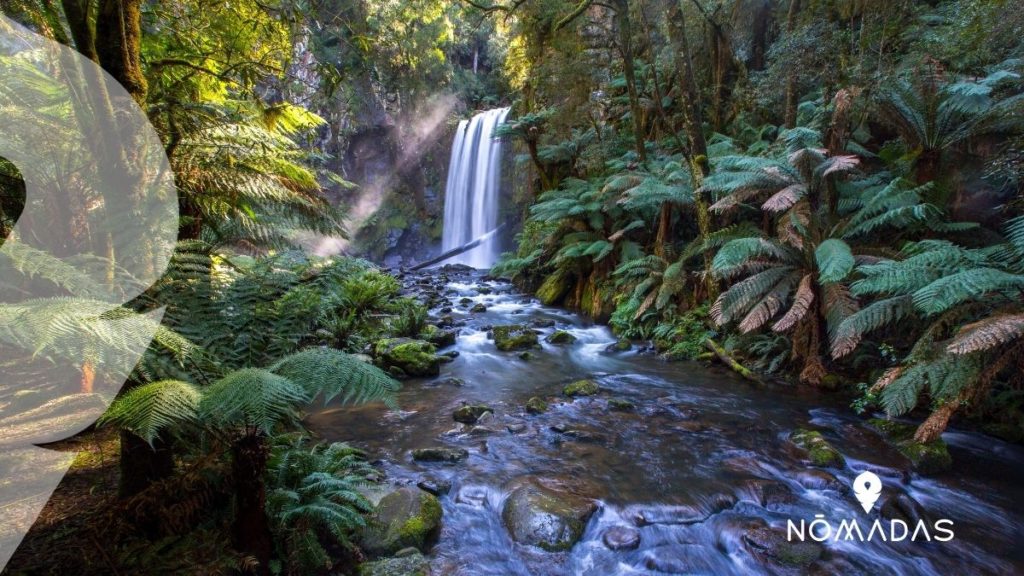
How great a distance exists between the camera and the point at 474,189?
773 inches

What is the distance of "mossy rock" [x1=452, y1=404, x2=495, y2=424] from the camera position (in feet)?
16.0

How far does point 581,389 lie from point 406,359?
2.37 m

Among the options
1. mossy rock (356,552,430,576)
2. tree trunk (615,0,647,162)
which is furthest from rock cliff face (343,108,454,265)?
mossy rock (356,552,430,576)

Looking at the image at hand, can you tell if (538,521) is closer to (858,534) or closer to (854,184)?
(858,534)

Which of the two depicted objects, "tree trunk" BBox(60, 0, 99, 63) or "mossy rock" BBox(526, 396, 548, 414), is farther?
"mossy rock" BBox(526, 396, 548, 414)

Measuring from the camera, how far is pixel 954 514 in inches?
128

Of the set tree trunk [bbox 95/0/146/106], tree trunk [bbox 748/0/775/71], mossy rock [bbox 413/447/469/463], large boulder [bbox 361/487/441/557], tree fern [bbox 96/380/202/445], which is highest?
tree trunk [bbox 748/0/775/71]

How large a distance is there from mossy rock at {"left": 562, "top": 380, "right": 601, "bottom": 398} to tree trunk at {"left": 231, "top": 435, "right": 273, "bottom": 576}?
398 cm

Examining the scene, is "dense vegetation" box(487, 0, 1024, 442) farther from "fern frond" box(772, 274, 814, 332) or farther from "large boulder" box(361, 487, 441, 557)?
"large boulder" box(361, 487, 441, 557)

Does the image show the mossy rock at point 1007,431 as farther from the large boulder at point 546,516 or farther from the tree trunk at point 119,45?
the tree trunk at point 119,45

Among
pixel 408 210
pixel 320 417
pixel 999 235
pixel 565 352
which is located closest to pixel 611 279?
pixel 565 352

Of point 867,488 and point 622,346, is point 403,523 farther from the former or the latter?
point 622,346

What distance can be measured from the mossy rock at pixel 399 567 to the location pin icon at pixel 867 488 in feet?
9.94

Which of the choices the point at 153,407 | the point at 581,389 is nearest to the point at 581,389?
the point at 581,389
